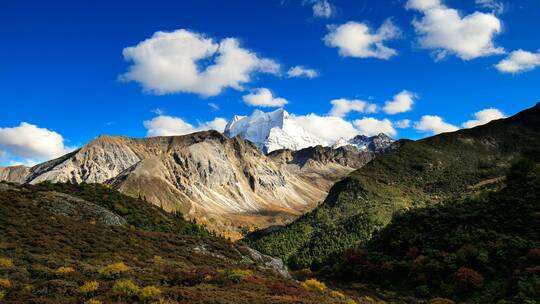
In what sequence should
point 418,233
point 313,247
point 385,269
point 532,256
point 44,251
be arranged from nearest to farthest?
point 44,251
point 532,256
point 385,269
point 418,233
point 313,247

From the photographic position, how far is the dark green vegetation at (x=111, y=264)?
73.9 feet

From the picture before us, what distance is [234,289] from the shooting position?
2633cm

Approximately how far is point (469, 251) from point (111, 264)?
45.3m

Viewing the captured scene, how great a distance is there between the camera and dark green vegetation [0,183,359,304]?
73.9 ft

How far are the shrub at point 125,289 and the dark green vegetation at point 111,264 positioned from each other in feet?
0.18

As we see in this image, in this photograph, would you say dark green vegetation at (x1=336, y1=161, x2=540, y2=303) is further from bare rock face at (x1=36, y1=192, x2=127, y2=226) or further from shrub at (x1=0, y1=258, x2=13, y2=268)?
shrub at (x1=0, y1=258, x2=13, y2=268)

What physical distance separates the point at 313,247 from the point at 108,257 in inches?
4900

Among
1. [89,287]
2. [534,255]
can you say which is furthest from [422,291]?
[89,287]

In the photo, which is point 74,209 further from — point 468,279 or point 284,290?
point 468,279

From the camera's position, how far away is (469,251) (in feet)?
178

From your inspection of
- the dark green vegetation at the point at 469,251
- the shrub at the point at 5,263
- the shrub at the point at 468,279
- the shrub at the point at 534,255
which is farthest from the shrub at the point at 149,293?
the shrub at the point at 534,255

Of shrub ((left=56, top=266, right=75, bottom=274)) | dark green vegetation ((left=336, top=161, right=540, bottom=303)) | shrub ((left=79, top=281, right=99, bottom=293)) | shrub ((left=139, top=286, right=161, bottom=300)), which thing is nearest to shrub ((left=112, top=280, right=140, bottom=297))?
shrub ((left=139, top=286, right=161, bottom=300))

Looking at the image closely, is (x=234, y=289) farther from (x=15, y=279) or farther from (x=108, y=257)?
(x=108, y=257)

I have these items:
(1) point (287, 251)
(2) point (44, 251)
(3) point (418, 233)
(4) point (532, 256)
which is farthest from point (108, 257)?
(1) point (287, 251)
